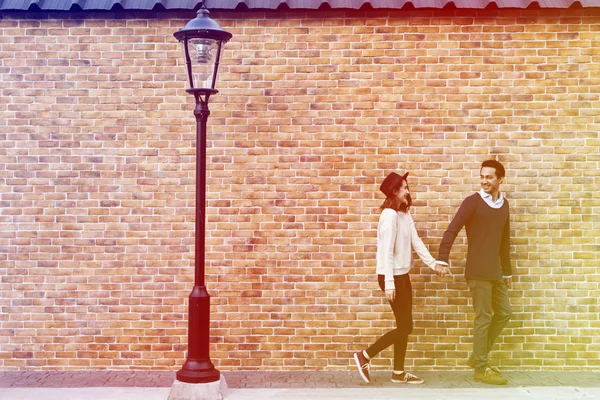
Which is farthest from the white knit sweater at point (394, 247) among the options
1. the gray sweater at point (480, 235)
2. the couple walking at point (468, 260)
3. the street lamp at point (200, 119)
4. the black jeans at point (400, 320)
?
the street lamp at point (200, 119)

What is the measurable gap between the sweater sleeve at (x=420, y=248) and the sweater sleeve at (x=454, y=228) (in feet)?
0.32

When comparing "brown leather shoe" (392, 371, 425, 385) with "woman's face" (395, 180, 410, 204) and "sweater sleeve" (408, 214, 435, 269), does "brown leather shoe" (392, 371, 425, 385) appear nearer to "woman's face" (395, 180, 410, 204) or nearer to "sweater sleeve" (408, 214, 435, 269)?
"sweater sleeve" (408, 214, 435, 269)

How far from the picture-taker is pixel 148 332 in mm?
7453

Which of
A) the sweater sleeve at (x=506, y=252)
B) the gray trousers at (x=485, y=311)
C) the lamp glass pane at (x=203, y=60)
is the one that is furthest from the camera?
the sweater sleeve at (x=506, y=252)

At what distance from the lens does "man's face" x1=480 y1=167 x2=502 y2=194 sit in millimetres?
6902

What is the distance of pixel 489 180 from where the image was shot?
6910 millimetres

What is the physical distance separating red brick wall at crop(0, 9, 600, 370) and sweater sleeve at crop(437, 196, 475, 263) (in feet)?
1.80

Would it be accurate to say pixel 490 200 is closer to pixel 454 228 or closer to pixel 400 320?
pixel 454 228

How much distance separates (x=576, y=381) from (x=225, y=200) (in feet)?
12.7

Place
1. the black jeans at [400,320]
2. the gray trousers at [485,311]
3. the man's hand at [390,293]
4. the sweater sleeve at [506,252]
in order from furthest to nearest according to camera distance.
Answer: the sweater sleeve at [506,252], the gray trousers at [485,311], the black jeans at [400,320], the man's hand at [390,293]

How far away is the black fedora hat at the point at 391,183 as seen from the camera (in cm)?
680

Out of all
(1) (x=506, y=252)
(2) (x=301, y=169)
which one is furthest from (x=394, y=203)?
(1) (x=506, y=252)

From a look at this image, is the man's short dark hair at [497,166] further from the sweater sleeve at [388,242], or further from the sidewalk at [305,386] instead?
the sidewalk at [305,386]

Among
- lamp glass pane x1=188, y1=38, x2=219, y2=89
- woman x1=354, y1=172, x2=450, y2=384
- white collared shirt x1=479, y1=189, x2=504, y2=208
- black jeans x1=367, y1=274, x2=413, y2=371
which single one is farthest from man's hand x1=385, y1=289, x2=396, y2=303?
lamp glass pane x1=188, y1=38, x2=219, y2=89
